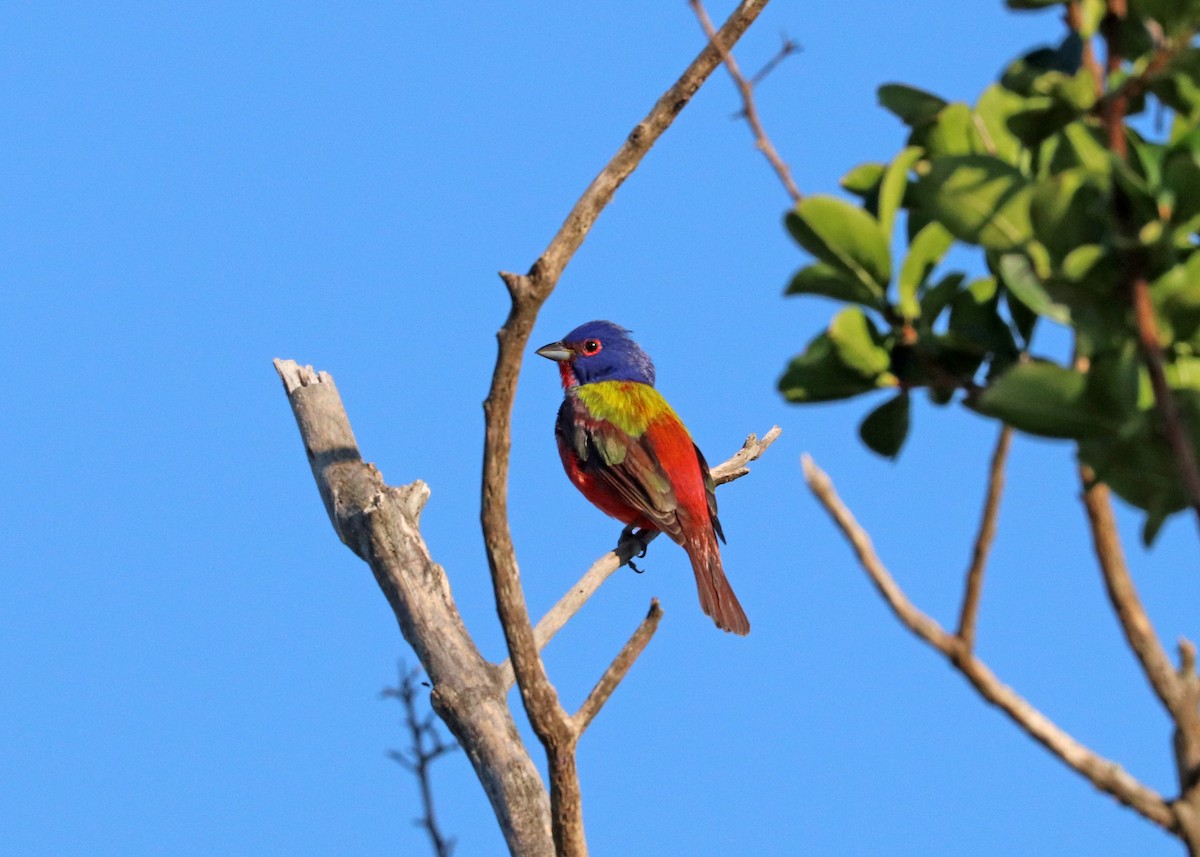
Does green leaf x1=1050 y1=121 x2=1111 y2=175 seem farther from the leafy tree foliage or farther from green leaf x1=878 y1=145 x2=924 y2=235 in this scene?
green leaf x1=878 y1=145 x2=924 y2=235

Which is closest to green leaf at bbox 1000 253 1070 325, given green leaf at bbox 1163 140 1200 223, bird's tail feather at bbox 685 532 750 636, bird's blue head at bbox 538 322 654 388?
green leaf at bbox 1163 140 1200 223

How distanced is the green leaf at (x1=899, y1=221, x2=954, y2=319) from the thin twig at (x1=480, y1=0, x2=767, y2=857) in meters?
0.99

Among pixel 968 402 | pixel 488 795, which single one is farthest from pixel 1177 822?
pixel 488 795

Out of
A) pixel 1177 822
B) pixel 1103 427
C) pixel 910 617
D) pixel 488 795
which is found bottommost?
pixel 1177 822

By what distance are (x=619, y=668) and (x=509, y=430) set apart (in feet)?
3.72

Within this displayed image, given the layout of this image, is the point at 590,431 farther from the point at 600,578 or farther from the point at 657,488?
the point at 600,578

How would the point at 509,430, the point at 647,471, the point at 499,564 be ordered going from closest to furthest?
the point at 509,430 < the point at 499,564 < the point at 647,471

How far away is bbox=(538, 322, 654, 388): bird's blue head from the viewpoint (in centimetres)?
816

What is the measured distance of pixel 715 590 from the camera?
689cm

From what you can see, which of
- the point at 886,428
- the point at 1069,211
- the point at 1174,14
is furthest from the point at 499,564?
the point at 1174,14

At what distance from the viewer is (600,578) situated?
17.9ft

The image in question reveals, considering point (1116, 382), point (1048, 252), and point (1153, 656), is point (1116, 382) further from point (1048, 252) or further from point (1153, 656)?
point (1153, 656)

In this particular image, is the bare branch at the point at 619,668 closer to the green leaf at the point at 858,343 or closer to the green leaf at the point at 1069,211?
the green leaf at the point at 858,343

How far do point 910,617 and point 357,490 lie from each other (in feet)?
15.4
